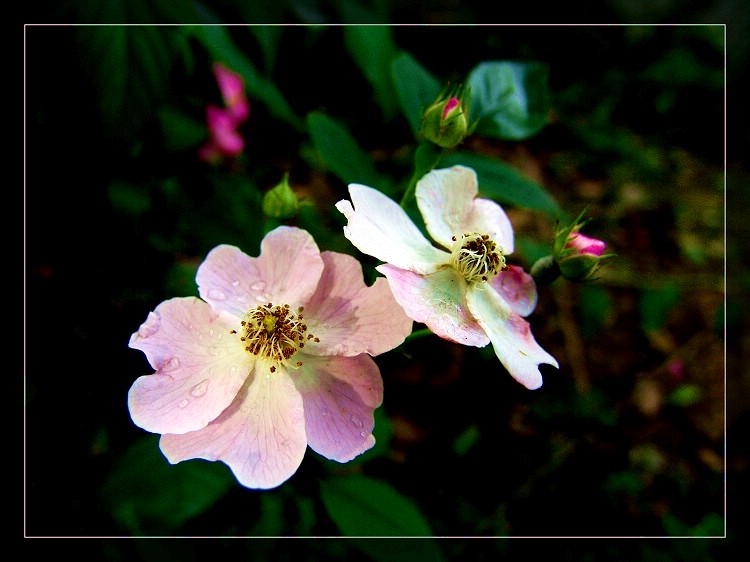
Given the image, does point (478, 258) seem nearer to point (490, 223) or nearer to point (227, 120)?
point (490, 223)

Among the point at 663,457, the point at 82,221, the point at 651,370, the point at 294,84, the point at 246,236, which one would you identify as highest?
the point at 294,84

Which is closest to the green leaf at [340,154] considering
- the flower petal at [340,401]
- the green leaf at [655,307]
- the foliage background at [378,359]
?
the foliage background at [378,359]

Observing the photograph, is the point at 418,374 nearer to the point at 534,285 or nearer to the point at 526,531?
the point at 526,531

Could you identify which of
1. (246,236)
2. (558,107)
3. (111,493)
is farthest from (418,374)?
(558,107)

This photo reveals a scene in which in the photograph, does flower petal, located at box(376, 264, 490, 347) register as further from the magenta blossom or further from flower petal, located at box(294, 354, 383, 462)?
the magenta blossom

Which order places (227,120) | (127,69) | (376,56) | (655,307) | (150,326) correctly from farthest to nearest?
(655,307) < (227,120) < (376,56) < (127,69) < (150,326)

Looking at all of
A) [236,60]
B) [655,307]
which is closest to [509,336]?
[236,60]
